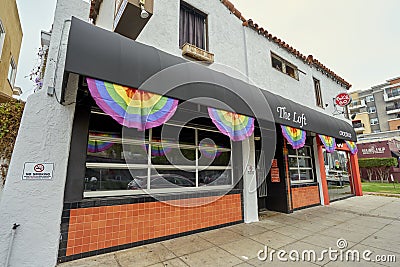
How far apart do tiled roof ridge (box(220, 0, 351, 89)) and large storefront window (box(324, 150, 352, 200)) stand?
4.51 m

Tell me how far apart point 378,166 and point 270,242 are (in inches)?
919

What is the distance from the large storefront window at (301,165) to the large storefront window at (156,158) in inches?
142

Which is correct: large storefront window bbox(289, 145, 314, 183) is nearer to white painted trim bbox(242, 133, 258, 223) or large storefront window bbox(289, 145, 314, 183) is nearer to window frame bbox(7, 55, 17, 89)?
white painted trim bbox(242, 133, 258, 223)

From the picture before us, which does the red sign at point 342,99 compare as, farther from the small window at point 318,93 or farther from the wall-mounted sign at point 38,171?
the wall-mounted sign at point 38,171

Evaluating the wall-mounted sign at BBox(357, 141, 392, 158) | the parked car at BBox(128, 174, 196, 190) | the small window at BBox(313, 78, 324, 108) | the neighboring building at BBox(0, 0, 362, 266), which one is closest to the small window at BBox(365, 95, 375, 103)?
the wall-mounted sign at BBox(357, 141, 392, 158)

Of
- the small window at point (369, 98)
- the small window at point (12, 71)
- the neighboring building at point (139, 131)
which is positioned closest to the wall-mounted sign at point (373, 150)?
the neighboring building at point (139, 131)

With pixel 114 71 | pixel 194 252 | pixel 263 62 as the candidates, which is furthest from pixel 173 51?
pixel 194 252

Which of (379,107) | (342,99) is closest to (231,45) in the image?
(342,99)

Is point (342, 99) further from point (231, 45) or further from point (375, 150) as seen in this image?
point (375, 150)

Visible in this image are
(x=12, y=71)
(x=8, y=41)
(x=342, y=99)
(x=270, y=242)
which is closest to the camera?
(x=270, y=242)

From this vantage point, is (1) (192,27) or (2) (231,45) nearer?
(1) (192,27)

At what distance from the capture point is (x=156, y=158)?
16.0 feet

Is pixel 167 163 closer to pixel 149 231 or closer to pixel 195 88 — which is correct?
pixel 149 231

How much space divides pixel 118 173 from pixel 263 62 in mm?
6602
